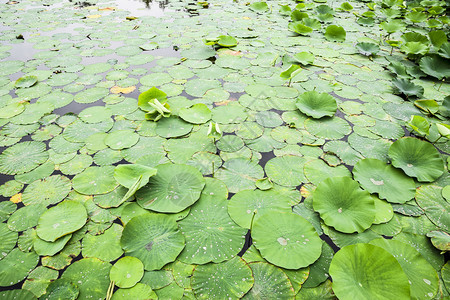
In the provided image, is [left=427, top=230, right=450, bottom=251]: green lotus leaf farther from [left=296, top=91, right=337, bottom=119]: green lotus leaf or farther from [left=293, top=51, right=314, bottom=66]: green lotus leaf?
[left=293, top=51, right=314, bottom=66]: green lotus leaf

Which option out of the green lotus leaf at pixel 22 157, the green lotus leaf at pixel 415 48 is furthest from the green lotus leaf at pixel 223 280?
the green lotus leaf at pixel 415 48

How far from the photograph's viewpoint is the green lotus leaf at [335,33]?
5523 millimetres

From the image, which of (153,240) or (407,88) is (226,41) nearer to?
(407,88)

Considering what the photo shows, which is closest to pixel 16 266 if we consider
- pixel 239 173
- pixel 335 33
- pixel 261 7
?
pixel 239 173

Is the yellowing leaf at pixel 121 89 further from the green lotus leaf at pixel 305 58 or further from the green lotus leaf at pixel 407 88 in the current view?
the green lotus leaf at pixel 407 88

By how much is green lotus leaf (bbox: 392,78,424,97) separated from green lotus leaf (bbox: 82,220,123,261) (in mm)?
4166

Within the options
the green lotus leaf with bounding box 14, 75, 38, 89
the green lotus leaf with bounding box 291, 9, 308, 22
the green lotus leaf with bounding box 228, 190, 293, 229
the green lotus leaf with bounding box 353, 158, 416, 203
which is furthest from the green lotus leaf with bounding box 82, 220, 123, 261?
the green lotus leaf with bounding box 291, 9, 308, 22

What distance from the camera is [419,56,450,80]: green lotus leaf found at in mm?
4082

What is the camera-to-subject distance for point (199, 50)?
16.3ft

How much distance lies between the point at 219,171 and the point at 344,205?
3.91 feet

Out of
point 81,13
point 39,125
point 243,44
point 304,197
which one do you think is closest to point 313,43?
point 243,44

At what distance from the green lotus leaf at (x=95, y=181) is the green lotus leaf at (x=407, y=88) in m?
4.12

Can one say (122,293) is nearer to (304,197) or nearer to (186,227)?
(186,227)

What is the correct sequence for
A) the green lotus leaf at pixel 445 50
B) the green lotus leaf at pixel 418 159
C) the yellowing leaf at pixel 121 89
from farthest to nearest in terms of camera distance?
1. the green lotus leaf at pixel 445 50
2. the yellowing leaf at pixel 121 89
3. the green lotus leaf at pixel 418 159
